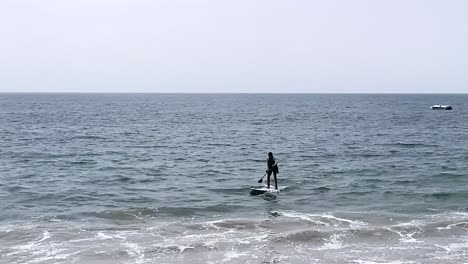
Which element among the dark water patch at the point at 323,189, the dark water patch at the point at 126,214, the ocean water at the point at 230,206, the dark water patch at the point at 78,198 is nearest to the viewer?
the ocean water at the point at 230,206

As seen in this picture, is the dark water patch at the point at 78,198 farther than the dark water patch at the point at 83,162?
No

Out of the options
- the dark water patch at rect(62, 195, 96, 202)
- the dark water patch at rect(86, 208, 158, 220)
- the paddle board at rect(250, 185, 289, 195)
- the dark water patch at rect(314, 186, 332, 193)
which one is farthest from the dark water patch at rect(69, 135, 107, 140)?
the dark water patch at rect(86, 208, 158, 220)

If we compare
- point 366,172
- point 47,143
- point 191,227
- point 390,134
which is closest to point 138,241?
point 191,227

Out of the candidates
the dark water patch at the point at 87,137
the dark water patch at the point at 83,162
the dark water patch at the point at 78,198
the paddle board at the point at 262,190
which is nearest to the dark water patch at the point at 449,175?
the paddle board at the point at 262,190

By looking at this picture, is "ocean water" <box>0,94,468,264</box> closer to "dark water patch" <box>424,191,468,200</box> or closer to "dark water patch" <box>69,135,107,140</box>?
"dark water patch" <box>424,191,468,200</box>

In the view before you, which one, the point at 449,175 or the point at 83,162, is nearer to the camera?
the point at 449,175

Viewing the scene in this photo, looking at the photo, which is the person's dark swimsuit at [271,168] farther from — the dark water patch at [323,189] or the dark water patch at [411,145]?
the dark water patch at [411,145]

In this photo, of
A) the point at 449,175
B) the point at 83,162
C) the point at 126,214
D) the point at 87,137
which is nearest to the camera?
the point at 126,214

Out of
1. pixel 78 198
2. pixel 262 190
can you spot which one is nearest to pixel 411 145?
pixel 262 190

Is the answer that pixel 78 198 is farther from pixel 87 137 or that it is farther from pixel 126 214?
pixel 87 137

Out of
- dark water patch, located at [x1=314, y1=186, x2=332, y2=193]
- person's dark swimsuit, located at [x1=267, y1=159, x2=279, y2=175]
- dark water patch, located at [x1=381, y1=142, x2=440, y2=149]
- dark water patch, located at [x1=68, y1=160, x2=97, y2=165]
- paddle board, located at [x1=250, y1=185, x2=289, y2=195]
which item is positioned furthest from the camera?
dark water patch, located at [x1=381, y1=142, x2=440, y2=149]

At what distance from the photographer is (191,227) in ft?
71.3

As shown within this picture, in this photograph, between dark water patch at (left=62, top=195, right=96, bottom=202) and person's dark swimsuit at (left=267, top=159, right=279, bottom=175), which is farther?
person's dark swimsuit at (left=267, top=159, right=279, bottom=175)

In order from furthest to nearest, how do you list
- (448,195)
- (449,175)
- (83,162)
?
(83,162), (449,175), (448,195)
